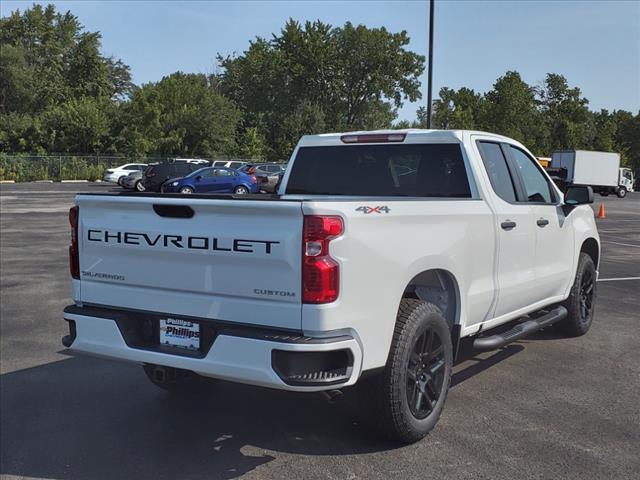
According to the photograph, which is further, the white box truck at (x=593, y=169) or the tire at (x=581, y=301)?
the white box truck at (x=593, y=169)

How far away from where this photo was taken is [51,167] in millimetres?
53406

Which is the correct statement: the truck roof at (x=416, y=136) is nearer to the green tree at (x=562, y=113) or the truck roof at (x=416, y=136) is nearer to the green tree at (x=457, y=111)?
the green tree at (x=457, y=111)

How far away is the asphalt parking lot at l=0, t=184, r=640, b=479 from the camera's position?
3.72 m

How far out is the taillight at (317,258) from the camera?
328cm

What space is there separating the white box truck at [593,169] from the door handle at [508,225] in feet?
155

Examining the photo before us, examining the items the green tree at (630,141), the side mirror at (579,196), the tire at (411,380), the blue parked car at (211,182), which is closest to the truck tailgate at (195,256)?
the tire at (411,380)

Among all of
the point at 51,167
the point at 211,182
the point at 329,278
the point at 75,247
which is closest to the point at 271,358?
the point at 329,278

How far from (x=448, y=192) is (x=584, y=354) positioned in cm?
230

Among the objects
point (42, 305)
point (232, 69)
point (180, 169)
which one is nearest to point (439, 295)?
point (42, 305)

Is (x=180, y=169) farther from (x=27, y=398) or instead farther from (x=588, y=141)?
(x=588, y=141)

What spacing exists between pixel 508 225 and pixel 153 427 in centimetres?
290

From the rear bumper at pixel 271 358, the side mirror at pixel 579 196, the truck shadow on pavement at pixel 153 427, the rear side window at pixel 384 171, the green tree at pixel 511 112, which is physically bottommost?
the truck shadow on pavement at pixel 153 427

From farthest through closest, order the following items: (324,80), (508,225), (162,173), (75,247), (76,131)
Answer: (324,80) < (76,131) < (162,173) < (508,225) < (75,247)

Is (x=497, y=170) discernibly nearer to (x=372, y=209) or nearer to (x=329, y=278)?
(x=372, y=209)
